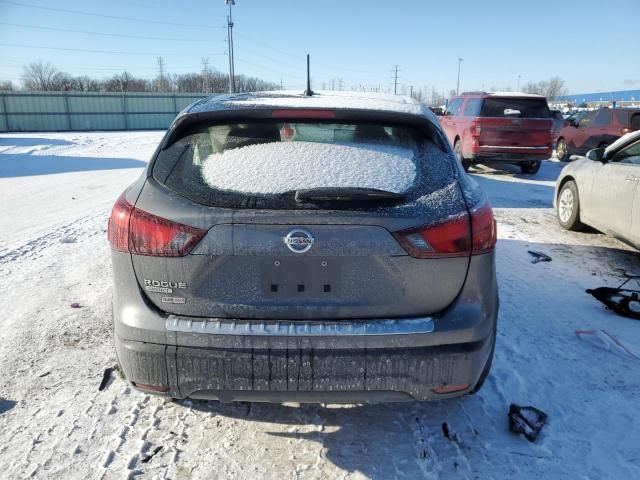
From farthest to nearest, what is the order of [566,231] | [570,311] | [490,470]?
[566,231]
[570,311]
[490,470]

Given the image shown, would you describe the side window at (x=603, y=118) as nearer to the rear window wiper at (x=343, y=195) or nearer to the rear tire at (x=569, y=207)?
the rear tire at (x=569, y=207)

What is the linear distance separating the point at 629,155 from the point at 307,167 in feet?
17.4

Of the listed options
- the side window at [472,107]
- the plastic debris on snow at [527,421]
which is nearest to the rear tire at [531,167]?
the side window at [472,107]

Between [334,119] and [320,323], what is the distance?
101 centimetres

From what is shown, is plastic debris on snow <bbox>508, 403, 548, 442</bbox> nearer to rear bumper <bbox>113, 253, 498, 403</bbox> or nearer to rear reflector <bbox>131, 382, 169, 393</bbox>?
rear bumper <bbox>113, 253, 498, 403</bbox>

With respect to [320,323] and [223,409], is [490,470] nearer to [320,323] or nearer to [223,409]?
[320,323]

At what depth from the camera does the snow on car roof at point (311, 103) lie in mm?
2420

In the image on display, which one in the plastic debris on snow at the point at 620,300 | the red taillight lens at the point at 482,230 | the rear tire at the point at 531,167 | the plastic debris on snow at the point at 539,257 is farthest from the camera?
the rear tire at the point at 531,167

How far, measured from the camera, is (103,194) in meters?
9.91

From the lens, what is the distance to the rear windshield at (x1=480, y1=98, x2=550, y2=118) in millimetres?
11206

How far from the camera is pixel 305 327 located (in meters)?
2.05

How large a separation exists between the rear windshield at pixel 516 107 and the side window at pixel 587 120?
499cm

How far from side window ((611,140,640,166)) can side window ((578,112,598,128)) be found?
1051 cm

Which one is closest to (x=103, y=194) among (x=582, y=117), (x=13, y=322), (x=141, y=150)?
(x=13, y=322)
